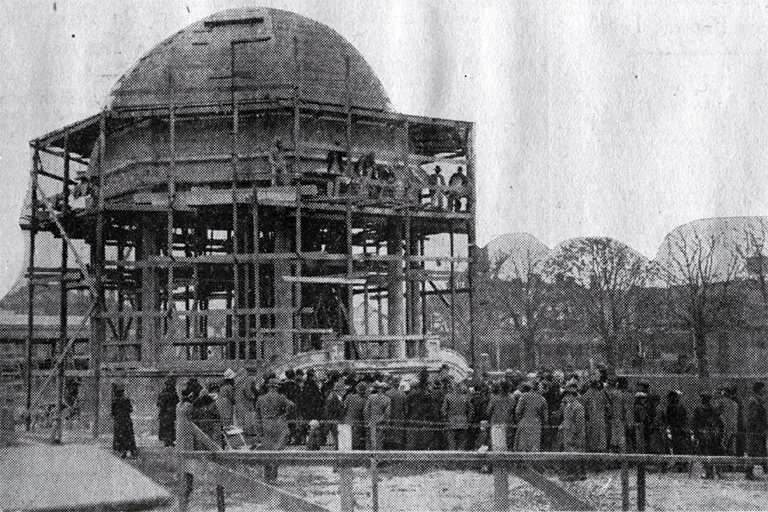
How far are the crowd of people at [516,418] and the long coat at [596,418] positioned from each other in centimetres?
2

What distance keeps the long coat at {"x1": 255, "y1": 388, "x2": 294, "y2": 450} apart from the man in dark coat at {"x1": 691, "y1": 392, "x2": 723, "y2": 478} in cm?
701

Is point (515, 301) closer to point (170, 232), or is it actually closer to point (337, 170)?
point (337, 170)

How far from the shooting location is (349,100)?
29.5 meters

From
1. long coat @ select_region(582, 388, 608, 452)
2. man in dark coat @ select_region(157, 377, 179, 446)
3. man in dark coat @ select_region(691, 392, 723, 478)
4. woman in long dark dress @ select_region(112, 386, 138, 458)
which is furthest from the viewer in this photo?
man in dark coat @ select_region(157, 377, 179, 446)

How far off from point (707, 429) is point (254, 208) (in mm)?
14691

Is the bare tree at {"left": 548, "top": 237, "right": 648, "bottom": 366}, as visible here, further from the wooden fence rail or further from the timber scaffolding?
the wooden fence rail

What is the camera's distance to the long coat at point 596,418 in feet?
53.6

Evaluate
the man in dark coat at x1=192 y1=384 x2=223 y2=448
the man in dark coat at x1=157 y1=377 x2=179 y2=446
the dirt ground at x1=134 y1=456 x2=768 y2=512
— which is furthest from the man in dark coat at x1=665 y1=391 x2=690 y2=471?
the man in dark coat at x1=157 y1=377 x2=179 y2=446

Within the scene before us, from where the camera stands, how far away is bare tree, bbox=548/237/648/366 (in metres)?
52.9

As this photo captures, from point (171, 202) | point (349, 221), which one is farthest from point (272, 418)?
point (171, 202)

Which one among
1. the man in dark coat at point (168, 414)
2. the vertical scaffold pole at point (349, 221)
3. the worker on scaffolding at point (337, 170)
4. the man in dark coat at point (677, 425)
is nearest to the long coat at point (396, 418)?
the man in dark coat at point (677, 425)

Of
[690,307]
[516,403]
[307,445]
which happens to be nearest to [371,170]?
[307,445]

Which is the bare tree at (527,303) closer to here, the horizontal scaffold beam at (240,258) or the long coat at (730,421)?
the horizontal scaffold beam at (240,258)

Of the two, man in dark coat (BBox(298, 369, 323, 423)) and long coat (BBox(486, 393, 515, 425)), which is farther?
man in dark coat (BBox(298, 369, 323, 423))
